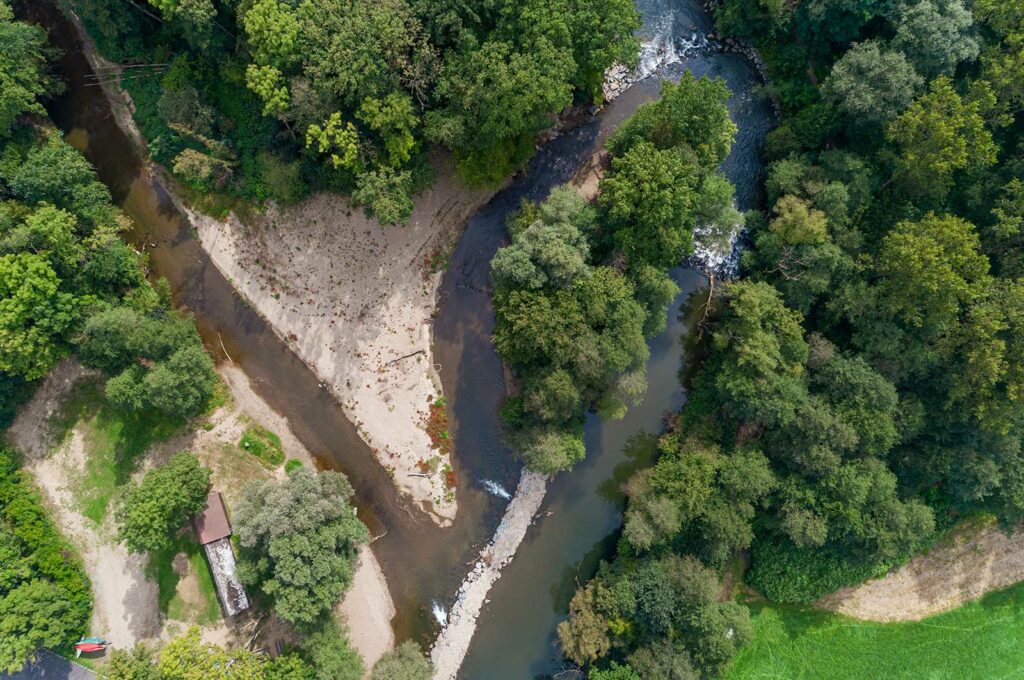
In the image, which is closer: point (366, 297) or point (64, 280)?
point (64, 280)

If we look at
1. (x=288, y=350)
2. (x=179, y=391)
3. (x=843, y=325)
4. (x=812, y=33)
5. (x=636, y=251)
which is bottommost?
(x=179, y=391)

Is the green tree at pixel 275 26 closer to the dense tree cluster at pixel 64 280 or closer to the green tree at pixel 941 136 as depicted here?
the dense tree cluster at pixel 64 280

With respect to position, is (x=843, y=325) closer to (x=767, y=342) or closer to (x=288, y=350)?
(x=767, y=342)

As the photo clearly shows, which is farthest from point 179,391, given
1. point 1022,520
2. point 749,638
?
point 1022,520

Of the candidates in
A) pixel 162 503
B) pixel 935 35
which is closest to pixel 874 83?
pixel 935 35

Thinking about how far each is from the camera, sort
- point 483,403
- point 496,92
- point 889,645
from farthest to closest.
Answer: point 483,403
point 889,645
point 496,92

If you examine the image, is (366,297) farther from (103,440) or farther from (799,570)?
(799,570)

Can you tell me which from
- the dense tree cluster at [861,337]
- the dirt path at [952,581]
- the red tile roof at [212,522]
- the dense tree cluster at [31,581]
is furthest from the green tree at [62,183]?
the dirt path at [952,581]
